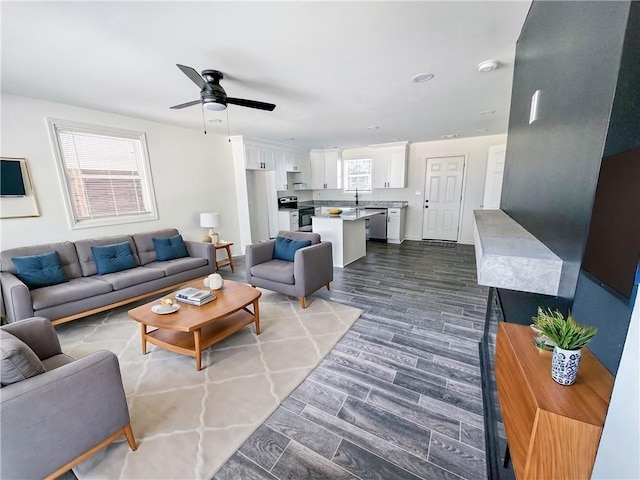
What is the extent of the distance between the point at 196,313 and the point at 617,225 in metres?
2.47

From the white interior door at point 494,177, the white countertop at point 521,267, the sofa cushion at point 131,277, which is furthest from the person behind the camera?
the white interior door at point 494,177

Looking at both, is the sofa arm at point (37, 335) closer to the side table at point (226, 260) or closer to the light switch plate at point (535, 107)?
the side table at point (226, 260)

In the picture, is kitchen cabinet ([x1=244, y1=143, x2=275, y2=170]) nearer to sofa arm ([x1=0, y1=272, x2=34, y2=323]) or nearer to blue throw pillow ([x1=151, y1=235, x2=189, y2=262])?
blue throw pillow ([x1=151, y1=235, x2=189, y2=262])

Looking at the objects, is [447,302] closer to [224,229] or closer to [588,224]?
Result: [588,224]

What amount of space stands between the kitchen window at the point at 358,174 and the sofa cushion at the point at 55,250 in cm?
588

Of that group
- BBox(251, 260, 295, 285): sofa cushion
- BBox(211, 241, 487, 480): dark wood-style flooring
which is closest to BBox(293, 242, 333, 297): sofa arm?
BBox(251, 260, 295, 285): sofa cushion

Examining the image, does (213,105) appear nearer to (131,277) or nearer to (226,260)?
(131,277)

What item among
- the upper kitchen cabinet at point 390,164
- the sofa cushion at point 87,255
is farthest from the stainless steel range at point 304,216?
the sofa cushion at point 87,255

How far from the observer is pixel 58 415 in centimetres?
119

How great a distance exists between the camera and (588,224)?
0.79 m

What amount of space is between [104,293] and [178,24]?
280 centimetres

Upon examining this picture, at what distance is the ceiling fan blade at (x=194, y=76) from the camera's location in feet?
6.23

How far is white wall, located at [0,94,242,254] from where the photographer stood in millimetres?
2865

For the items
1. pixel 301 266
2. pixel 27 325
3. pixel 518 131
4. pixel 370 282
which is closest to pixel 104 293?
pixel 27 325
